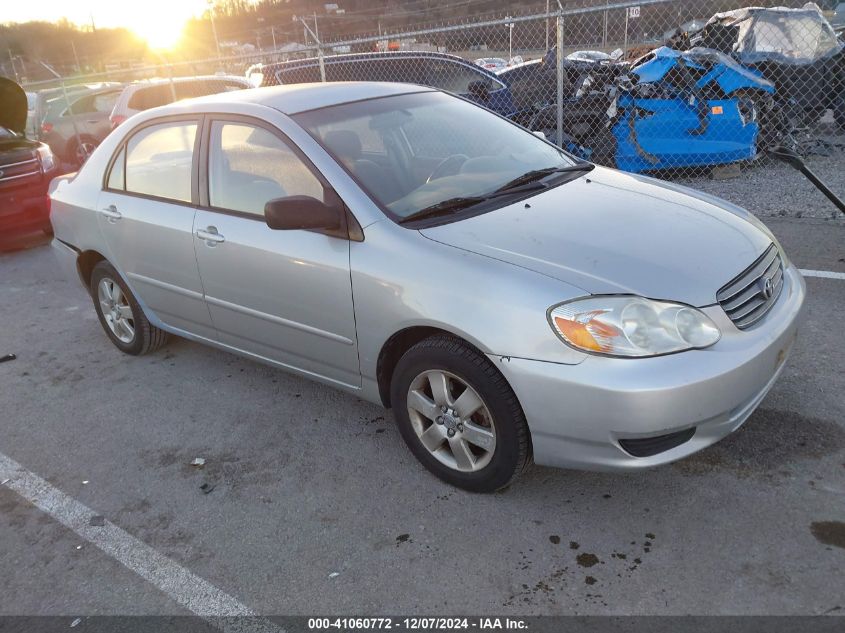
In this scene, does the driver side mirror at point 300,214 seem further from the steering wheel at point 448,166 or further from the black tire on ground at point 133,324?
the black tire on ground at point 133,324

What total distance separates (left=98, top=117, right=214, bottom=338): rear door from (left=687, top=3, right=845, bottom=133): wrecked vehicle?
7.53 m

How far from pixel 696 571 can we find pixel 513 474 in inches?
28.6

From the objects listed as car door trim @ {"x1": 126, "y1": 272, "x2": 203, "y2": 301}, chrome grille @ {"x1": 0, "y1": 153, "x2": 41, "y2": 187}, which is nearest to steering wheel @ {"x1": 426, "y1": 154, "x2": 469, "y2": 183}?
car door trim @ {"x1": 126, "y1": 272, "x2": 203, "y2": 301}

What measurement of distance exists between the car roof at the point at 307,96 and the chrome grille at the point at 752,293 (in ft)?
6.74

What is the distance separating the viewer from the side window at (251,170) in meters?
3.23

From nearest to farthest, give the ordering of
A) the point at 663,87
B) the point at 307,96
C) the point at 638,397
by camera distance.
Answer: the point at 638,397 < the point at 307,96 < the point at 663,87

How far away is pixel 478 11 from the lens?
40.0m

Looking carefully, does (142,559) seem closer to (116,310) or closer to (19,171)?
(116,310)

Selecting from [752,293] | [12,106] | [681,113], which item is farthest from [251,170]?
[12,106]

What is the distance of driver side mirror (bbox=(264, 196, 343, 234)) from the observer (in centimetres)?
289

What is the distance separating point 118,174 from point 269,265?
165 centimetres

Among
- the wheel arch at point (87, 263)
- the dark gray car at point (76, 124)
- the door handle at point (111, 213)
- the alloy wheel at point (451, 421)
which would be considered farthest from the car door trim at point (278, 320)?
the dark gray car at point (76, 124)

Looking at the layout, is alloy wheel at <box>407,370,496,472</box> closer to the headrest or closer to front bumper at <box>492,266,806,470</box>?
front bumper at <box>492,266,806,470</box>

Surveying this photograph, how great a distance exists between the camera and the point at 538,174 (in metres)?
3.51
